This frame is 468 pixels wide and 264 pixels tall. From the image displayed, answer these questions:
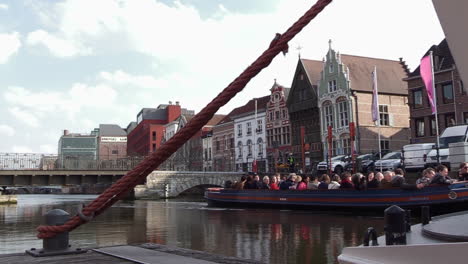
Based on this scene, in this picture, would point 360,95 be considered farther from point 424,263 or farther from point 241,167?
point 424,263

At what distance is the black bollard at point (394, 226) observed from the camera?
3223mm

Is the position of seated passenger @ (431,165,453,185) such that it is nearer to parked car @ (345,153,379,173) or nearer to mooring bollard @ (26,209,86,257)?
parked car @ (345,153,379,173)

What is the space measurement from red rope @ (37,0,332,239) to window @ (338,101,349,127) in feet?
130

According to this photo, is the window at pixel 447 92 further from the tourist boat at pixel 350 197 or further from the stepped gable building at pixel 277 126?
the tourist boat at pixel 350 197

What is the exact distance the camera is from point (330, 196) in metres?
17.7

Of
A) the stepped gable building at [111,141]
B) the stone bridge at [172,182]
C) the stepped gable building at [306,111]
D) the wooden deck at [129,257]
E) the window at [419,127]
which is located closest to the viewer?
the wooden deck at [129,257]

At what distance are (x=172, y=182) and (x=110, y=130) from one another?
374ft

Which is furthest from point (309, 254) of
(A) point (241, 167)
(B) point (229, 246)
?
(A) point (241, 167)

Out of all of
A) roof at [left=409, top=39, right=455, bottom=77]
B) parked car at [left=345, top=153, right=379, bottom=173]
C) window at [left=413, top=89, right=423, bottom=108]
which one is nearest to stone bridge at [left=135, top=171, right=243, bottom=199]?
parked car at [left=345, top=153, right=379, bottom=173]

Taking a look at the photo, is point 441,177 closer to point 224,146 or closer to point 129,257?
point 129,257

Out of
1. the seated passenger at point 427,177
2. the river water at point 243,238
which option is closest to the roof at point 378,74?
the seated passenger at point 427,177

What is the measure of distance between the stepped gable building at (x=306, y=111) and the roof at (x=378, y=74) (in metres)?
3.94

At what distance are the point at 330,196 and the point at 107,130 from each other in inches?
5490

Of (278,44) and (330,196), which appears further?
Answer: (330,196)
